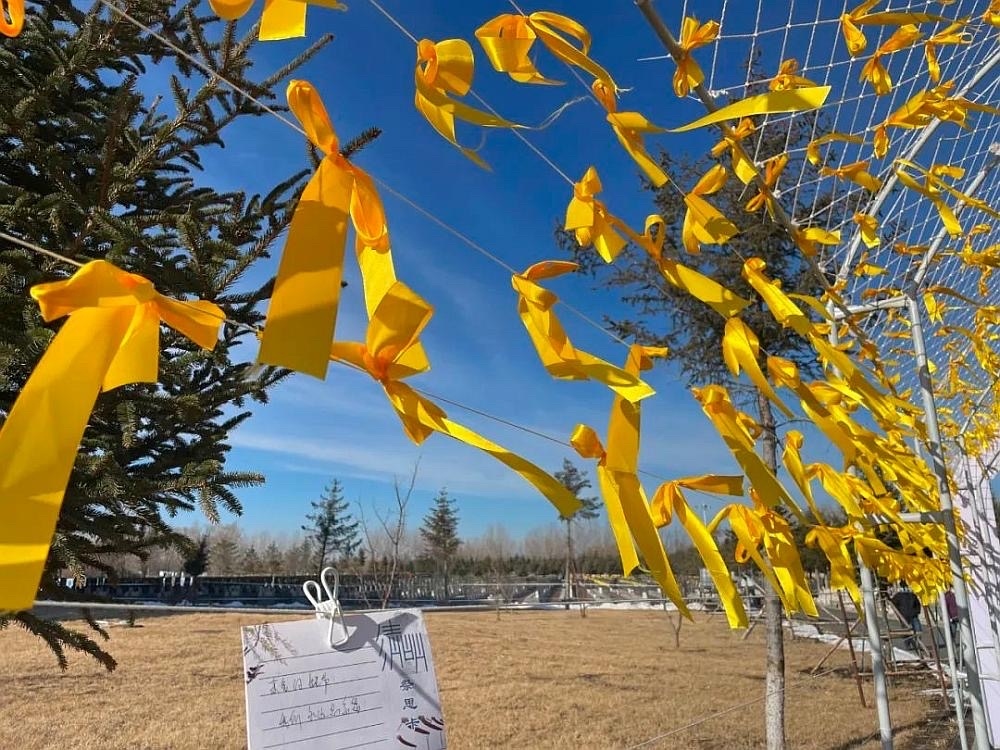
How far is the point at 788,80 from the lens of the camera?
3.17ft

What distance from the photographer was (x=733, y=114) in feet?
1.78

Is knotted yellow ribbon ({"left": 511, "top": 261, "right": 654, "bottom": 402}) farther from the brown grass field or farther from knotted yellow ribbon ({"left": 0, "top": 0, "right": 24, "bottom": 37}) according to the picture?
the brown grass field

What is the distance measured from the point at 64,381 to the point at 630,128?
0.54m

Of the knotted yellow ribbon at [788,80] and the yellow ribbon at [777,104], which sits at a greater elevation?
the knotted yellow ribbon at [788,80]

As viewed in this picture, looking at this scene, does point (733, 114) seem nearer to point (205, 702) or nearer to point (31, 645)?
point (205, 702)

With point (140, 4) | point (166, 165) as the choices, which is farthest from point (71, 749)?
point (140, 4)

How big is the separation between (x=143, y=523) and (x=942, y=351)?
420 centimetres

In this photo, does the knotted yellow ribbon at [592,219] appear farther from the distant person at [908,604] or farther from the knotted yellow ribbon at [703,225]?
the distant person at [908,604]

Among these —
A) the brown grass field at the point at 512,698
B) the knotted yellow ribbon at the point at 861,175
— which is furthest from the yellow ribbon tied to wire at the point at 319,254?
the brown grass field at the point at 512,698

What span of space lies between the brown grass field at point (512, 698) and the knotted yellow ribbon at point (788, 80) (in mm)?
3003

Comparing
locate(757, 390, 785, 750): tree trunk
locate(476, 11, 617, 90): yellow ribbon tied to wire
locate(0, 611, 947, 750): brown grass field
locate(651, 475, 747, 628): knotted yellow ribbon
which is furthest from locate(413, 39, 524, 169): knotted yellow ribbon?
locate(757, 390, 785, 750): tree trunk

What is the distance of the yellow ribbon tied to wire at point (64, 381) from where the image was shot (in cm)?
33

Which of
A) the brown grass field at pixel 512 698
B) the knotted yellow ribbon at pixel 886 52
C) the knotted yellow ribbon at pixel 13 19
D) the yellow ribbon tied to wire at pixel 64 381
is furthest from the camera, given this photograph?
the brown grass field at pixel 512 698

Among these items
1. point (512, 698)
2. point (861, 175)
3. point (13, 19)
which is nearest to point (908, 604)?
point (512, 698)
